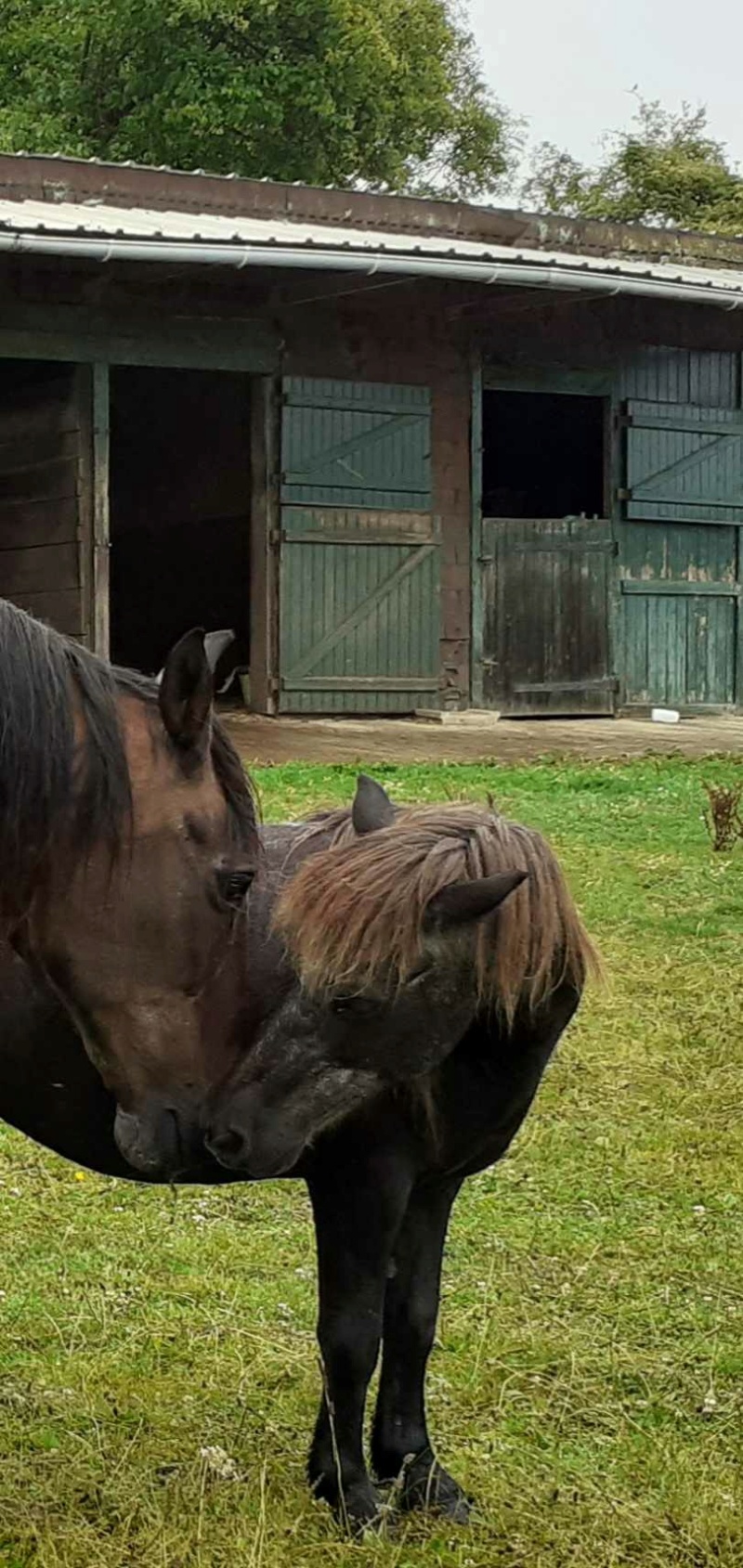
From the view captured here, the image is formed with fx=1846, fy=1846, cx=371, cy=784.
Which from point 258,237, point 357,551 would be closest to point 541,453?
point 357,551

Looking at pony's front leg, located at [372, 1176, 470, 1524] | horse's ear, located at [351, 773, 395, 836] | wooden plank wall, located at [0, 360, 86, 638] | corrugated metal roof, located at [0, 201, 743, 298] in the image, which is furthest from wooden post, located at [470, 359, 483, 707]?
pony's front leg, located at [372, 1176, 470, 1524]

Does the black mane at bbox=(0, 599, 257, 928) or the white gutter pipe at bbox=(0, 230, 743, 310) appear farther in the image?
the white gutter pipe at bbox=(0, 230, 743, 310)

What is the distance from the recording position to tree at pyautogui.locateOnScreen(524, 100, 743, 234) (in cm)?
3281

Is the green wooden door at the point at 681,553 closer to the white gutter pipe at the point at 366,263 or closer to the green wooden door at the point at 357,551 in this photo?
the white gutter pipe at the point at 366,263

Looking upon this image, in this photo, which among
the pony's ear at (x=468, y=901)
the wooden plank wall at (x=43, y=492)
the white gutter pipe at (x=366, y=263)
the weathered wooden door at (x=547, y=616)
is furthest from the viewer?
the weathered wooden door at (x=547, y=616)

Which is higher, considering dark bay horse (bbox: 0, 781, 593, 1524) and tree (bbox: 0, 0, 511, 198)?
tree (bbox: 0, 0, 511, 198)

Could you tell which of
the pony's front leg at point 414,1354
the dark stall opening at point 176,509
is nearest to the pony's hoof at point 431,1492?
the pony's front leg at point 414,1354

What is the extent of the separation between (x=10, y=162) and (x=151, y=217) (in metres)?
1.35

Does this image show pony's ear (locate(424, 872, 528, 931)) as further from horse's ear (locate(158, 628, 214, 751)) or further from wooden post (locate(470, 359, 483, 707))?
wooden post (locate(470, 359, 483, 707))

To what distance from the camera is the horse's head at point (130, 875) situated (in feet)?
9.55

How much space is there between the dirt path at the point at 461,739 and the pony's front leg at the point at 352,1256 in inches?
334

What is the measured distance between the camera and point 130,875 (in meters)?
2.94

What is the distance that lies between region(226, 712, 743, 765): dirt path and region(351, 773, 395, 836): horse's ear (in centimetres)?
822

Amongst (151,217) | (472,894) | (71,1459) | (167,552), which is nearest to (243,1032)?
(472,894)
